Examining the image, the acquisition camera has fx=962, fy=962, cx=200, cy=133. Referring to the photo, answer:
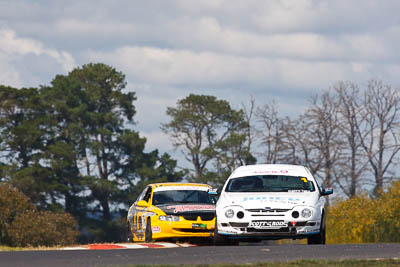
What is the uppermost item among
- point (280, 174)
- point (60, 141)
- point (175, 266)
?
point (60, 141)

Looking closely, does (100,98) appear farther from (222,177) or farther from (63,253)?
(63,253)

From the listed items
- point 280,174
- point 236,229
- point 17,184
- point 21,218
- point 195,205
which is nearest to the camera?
point 236,229

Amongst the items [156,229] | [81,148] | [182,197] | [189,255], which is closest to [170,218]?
[156,229]

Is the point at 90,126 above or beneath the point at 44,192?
above

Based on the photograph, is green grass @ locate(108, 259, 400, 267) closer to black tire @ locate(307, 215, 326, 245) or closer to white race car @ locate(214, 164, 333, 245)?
white race car @ locate(214, 164, 333, 245)

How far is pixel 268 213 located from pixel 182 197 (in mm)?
4515

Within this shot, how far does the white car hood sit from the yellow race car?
4.39 ft

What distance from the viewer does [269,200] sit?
1773cm

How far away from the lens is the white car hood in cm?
1766

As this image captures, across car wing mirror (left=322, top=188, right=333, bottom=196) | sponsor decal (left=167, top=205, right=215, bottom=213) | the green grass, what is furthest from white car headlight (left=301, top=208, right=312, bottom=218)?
the green grass

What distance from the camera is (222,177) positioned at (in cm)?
6856

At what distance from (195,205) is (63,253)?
554 cm

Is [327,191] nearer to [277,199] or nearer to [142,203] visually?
[277,199]

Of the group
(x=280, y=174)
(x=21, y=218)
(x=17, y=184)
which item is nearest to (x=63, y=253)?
(x=280, y=174)
